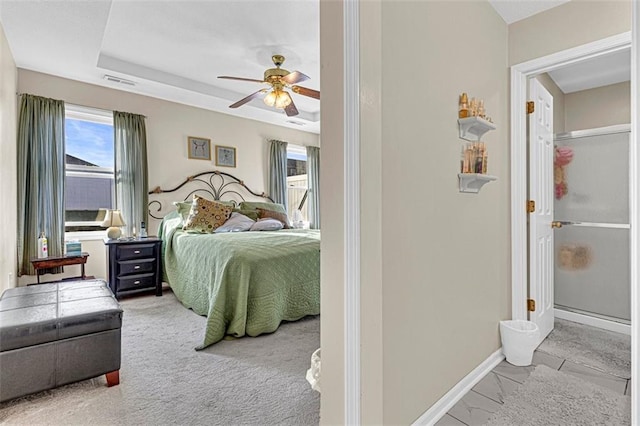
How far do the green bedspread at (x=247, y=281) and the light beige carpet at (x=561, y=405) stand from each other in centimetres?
164

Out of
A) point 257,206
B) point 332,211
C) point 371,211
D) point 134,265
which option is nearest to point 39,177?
point 134,265

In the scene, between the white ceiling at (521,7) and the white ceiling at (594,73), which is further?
the white ceiling at (594,73)

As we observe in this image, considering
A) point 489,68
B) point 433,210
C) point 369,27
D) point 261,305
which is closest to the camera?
point 369,27

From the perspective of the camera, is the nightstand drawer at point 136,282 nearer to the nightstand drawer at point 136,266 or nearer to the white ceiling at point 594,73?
the nightstand drawer at point 136,266

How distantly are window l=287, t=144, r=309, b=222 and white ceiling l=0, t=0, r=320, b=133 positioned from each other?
1.97 metres

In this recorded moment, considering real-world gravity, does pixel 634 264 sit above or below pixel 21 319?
above

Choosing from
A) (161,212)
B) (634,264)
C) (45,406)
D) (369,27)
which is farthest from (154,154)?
(634,264)

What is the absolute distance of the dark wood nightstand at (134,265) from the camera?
11.6ft

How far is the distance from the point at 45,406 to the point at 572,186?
4272mm

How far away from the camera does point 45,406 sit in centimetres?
169

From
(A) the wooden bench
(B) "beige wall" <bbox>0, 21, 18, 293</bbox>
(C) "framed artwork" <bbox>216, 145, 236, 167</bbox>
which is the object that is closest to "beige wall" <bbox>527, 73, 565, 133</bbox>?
(C) "framed artwork" <bbox>216, 145, 236, 167</bbox>

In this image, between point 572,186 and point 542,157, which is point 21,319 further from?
point 572,186

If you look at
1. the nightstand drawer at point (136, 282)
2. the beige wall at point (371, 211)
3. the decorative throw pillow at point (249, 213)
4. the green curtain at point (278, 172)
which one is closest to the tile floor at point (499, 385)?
the beige wall at point (371, 211)

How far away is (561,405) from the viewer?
173 centimetres
